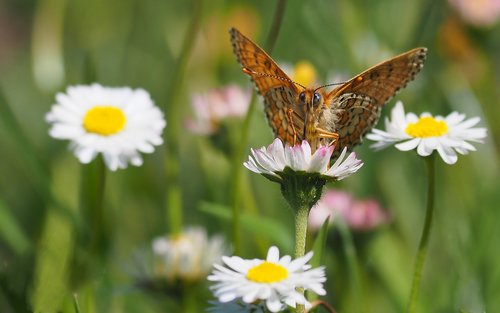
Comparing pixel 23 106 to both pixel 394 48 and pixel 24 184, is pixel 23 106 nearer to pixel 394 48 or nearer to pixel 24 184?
pixel 24 184

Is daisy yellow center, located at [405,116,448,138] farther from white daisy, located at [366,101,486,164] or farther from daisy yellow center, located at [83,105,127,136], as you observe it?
daisy yellow center, located at [83,105,127,136]

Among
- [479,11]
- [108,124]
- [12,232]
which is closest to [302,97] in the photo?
[108,124]

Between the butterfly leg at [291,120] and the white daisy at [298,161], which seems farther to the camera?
the butterfly leg at [291,120]

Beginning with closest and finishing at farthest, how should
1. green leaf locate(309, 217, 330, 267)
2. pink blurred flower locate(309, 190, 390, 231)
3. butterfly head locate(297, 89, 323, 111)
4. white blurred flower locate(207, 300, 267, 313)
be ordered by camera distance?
white blurred flower locate(207, 300, 267, 313)
green leaf locate(309, 217, 330, 267)
butterfly head locate(297, 89, 323, 111)
pink blurred flower locate(309, 190, 390, 231)

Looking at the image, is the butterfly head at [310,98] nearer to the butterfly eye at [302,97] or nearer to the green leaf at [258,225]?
the butterfly eye at [302,97]

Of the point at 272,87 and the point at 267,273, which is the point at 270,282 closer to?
the point at 267,273

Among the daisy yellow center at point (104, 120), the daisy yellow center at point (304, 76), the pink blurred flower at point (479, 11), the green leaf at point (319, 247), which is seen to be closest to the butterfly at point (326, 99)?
the green leaf at point (319, 247)

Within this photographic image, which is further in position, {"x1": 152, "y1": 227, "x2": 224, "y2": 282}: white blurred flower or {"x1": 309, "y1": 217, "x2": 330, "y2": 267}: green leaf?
{"x1": 152, "y1": 227, "x2": 224, "y2": 282}: white blurred flower

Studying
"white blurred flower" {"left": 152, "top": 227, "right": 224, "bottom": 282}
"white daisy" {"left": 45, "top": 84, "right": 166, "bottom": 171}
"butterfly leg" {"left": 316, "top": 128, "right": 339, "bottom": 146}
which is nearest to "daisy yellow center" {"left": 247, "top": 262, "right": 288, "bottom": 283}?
"butterfly leg" {"left": 316, "top": 128, "right": 339, "bottom": 146}
